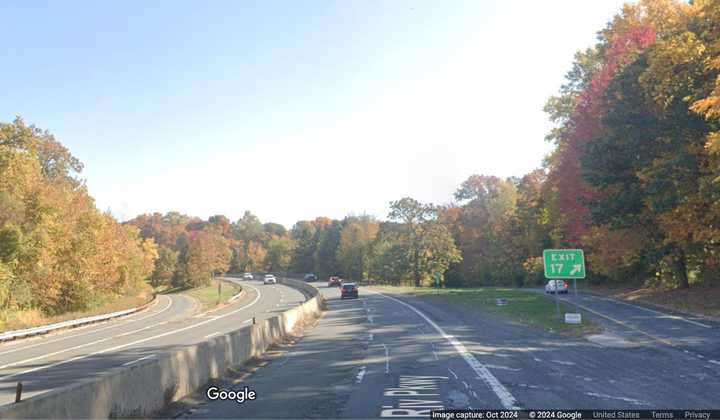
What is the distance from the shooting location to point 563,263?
2359 cm

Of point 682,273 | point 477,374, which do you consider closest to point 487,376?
point 477,374

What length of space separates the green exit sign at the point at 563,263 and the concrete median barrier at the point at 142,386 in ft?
46.9

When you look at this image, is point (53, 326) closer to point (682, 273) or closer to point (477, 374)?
point (477, 374)

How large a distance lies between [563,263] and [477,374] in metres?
14.1

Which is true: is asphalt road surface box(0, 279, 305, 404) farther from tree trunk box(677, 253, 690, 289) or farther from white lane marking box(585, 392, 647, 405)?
tree trunk box(677, 253, 690, 289)

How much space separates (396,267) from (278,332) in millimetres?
69757

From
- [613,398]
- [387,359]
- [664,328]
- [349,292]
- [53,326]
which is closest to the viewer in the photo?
[613,398]

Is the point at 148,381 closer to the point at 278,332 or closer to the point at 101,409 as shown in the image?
the point at 101,409

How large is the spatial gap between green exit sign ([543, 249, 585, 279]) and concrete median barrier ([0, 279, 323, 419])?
14.3 m

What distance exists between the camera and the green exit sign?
23297mm

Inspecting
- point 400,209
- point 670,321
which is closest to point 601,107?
point 670,321

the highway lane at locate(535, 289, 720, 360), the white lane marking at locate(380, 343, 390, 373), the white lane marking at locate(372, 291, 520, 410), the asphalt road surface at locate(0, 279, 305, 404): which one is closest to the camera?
the white lane marking at locate(372, 291, 520, 410)

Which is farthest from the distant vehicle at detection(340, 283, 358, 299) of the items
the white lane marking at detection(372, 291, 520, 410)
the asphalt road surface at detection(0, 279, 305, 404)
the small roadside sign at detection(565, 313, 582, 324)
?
the white lane marking at detection(372, 291, 520, 410)

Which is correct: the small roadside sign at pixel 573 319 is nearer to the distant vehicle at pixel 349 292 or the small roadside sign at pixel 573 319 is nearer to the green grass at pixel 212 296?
the distant vehicle at pixel 349 292
